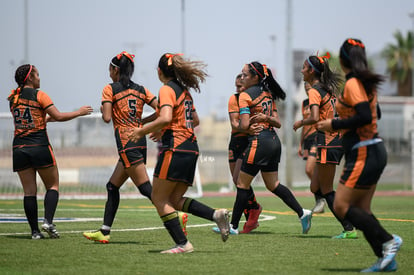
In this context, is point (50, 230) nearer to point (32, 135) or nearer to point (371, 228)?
point (32, 135)

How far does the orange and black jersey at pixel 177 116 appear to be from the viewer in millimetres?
8531

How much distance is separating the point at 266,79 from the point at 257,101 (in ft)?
1.47

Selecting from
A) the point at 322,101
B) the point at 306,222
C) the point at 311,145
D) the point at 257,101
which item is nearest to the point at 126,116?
the point at 257,101

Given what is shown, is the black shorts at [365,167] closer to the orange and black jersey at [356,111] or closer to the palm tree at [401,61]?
the orange and black jersey at [356,111]

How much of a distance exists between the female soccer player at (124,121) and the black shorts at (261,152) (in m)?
1.48

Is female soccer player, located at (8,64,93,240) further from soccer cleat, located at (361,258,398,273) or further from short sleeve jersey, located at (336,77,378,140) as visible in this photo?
soccer cleat, located at (361,258,398,273)

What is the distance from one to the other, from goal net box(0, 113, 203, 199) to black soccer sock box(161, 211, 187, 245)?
1477 centimetres

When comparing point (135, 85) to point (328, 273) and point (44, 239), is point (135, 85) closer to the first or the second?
point (44, 239)

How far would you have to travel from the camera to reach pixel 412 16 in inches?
2655

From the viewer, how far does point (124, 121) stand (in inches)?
394

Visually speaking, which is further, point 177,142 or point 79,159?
point 79,159

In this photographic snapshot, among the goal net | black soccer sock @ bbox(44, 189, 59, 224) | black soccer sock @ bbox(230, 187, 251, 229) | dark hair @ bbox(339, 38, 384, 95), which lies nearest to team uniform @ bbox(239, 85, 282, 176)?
black soccer sock @ bbox(230, 187, 251, 229)

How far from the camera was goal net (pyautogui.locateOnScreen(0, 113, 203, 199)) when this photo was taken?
23.8m

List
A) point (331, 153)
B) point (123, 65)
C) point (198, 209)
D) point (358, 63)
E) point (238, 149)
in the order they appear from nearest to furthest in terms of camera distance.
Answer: point (358, 63)
point (198, 209)
point (123, 65)
point (331, 153)
point (238, 149)
